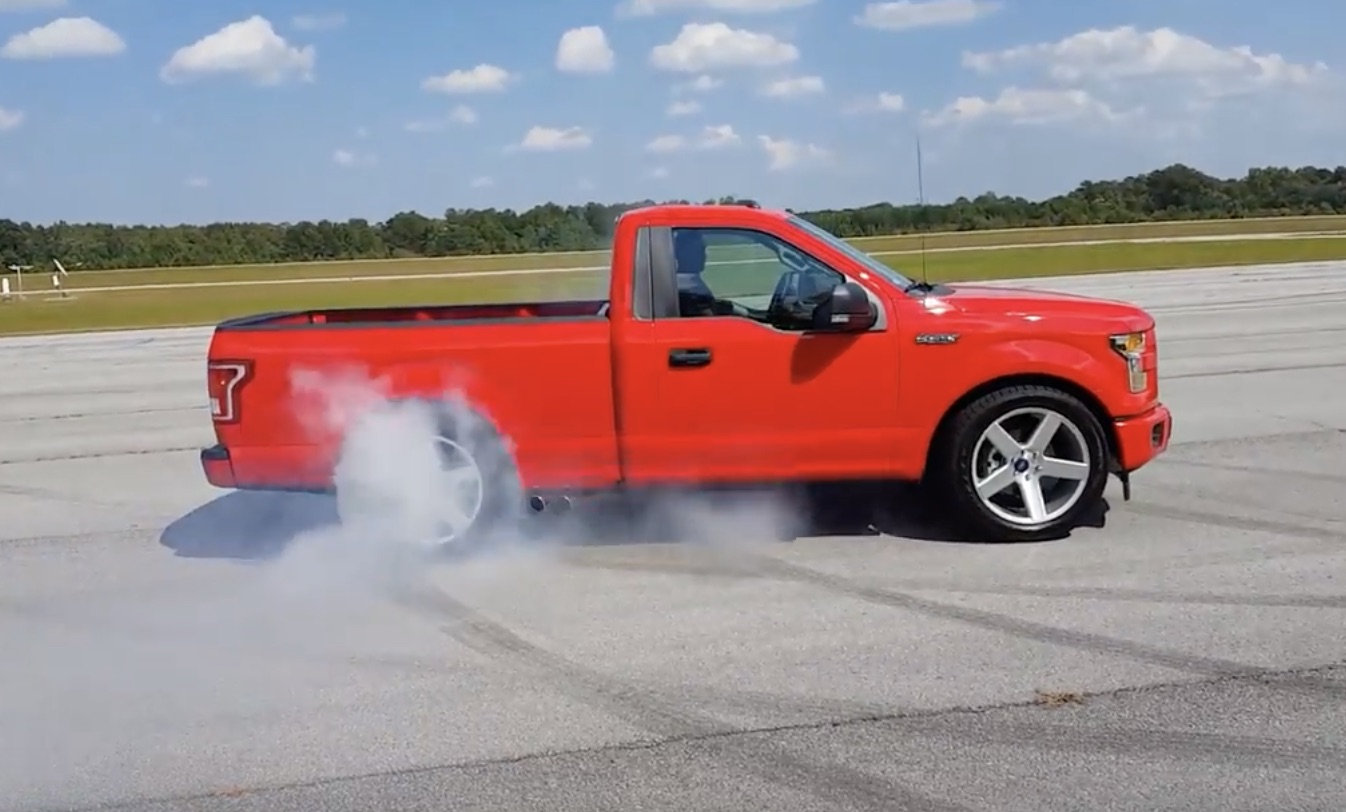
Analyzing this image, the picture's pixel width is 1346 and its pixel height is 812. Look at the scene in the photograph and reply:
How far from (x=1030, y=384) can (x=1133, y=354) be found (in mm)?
568

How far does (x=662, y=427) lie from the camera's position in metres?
7.23

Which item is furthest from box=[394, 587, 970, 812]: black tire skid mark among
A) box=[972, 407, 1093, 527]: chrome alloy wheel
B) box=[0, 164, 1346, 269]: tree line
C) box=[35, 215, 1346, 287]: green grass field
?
box=[0, 164, 1346, 269]: tree line

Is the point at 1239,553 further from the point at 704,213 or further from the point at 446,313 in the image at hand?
the point at 446,313

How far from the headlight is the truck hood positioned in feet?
0.20

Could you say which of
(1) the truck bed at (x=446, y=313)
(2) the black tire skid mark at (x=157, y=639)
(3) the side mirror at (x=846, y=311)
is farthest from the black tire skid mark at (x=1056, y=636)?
(1) the truck bed at (x=446, y=313)

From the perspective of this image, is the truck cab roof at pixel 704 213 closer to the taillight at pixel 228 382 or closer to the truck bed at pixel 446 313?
the truck bed at pixel 446 313

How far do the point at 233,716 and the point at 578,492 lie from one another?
8.45 feet

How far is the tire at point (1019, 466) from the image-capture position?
721 centimetres

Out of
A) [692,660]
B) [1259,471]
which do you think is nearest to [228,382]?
[692,660]

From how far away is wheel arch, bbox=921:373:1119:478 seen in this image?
7223mm

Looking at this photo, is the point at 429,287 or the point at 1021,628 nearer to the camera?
the point at 1021,628

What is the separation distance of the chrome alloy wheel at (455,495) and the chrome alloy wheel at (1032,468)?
2.63m

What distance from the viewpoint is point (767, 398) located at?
7.20m

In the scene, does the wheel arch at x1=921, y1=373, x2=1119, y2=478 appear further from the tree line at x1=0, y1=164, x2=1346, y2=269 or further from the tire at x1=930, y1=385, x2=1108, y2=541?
the tree line at x1=0, y1=164, x2=1346, y2=269
